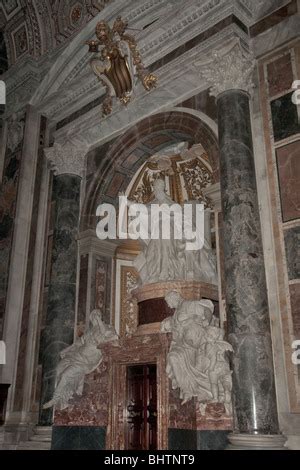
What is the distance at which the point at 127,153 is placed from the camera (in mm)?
9477

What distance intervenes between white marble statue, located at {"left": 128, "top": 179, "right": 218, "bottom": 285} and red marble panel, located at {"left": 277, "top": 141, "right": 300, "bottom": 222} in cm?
190

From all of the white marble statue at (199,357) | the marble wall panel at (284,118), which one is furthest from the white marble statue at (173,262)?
the marble wall panel at (284,118)

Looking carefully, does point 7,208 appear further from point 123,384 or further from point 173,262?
point 123,384

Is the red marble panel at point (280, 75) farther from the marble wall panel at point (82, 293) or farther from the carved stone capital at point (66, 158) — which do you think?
the marble wall panel at point (82, 293)

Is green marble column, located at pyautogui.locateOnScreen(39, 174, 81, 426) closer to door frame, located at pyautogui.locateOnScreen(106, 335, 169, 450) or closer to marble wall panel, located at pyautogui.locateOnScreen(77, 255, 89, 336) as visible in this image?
marble wall panel, located at pyautogui.locateOnScreen(77, 255, 89, 336)

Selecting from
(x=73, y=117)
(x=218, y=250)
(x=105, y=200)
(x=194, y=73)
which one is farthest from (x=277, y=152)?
(x=73, y=117)

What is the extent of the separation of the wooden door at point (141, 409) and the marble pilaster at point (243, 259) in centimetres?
158

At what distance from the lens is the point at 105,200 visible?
31.8 feet

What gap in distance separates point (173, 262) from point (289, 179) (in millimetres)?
2377

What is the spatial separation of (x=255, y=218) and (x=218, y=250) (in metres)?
0.84

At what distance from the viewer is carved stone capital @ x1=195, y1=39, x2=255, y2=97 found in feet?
23.8

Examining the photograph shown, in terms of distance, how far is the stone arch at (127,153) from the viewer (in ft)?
28.8

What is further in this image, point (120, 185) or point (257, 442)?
point (120, 185)

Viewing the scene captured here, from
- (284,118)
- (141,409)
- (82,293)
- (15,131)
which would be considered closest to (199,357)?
(141,409)
